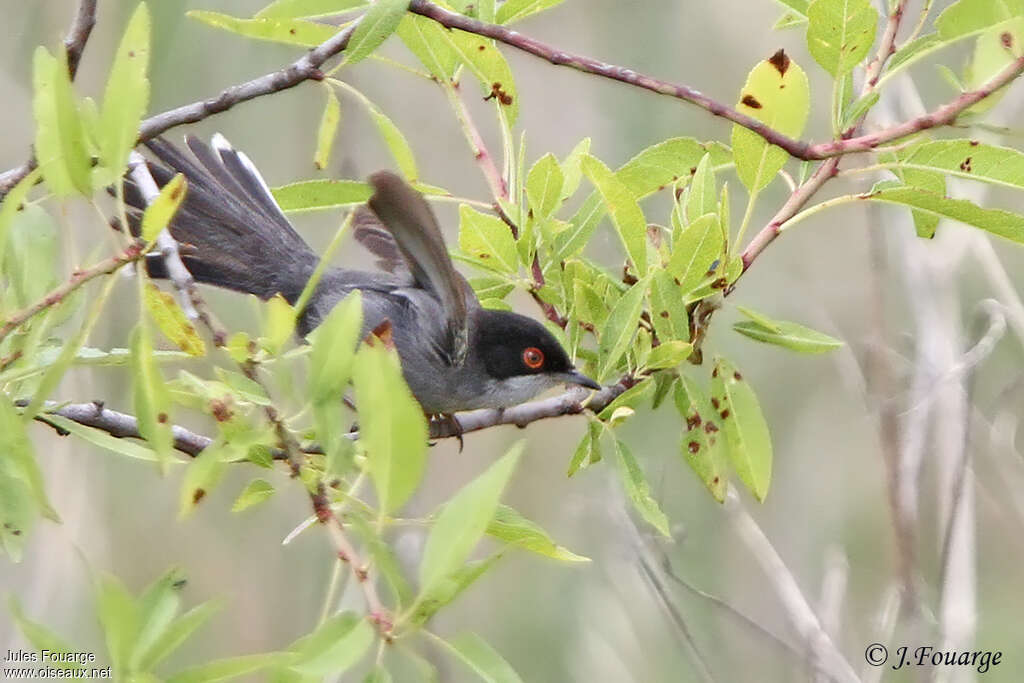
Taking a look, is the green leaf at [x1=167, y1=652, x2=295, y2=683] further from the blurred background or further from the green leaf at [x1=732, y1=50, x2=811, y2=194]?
the blurred background

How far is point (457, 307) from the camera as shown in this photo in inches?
140

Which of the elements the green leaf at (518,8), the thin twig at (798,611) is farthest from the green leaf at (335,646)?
the thin twig at (798,611)

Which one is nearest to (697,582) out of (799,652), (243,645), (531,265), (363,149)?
(799,652)

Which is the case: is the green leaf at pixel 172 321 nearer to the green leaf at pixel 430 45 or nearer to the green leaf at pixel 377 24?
the green leaf at pixel 377 24

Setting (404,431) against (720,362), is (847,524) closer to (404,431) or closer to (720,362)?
(720,362)

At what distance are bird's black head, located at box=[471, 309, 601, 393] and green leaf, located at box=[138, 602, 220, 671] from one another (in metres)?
2.29

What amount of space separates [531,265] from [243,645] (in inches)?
165

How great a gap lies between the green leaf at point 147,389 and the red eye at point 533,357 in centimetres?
229

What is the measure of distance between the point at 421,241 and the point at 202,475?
106 cm

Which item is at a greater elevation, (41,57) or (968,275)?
Result: (41,57)

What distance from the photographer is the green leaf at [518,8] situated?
3.08 metres

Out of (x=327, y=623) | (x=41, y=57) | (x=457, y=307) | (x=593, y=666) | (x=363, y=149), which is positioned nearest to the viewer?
(x=327, y=623)

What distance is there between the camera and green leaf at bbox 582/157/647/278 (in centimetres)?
276

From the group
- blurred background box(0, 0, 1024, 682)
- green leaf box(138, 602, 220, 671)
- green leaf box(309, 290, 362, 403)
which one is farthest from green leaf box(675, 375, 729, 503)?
blurred background box(0, 0, 1024, 682)
